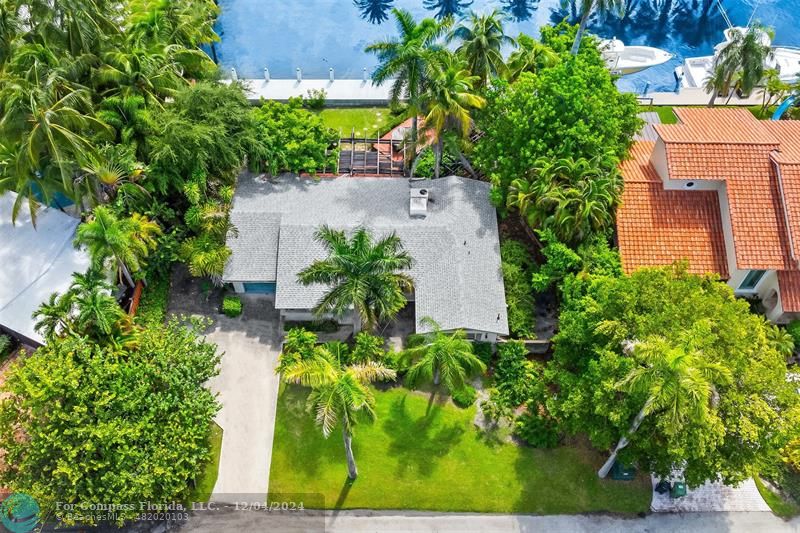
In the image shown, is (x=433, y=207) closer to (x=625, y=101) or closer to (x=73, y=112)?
(x=625, y=101)

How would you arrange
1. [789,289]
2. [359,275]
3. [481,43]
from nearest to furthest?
[359,275]
[789,289]
[481,43]

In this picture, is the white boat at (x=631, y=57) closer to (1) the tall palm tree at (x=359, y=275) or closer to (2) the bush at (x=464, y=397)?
(2) the bush at (x=464, y=397)

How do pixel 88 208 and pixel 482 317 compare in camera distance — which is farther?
pixel 88 208

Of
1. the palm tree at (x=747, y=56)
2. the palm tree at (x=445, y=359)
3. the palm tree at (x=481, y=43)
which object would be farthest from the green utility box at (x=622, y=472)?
the palm tree at (x=747, y=56)

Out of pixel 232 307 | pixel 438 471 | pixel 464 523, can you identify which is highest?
pixel 232 307

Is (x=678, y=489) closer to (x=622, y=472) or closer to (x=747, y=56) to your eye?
(x=622, y=472)

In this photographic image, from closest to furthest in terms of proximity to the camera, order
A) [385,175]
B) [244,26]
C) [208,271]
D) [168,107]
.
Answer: [208,271] → [168,107] → [385,175] → [244,26]

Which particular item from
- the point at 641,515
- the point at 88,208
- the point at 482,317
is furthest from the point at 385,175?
the point at 641,515

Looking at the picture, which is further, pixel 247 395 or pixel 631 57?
pixel 631 57

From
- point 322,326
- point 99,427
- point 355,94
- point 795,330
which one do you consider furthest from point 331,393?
point 355,94
